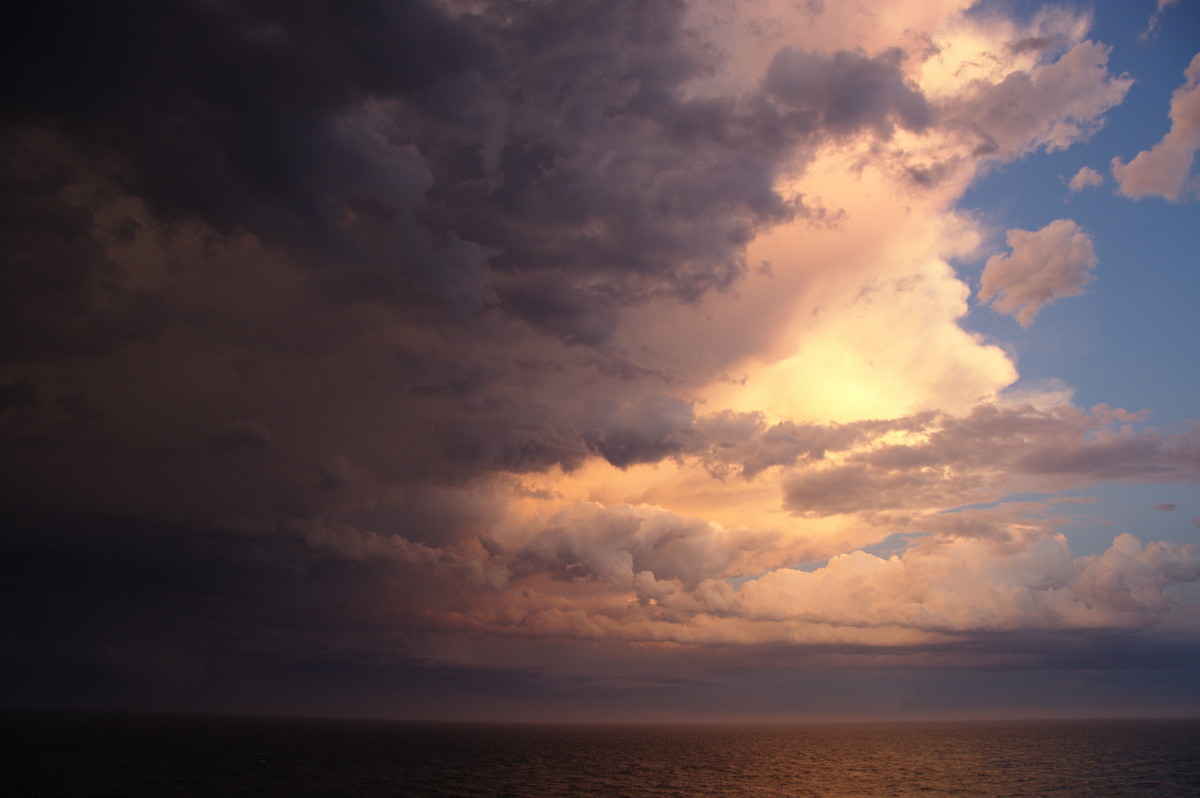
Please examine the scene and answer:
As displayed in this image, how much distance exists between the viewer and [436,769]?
126812 mm

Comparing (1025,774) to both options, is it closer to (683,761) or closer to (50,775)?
(683,761)

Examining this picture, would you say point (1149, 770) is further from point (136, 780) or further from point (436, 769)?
point (136, 780)

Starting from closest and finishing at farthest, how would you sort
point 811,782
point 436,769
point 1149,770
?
point 811,782
point 436,769
point 1149,770

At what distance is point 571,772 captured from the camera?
128375 millimetres

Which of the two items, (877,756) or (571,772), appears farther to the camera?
(877,756)

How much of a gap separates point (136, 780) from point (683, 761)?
113658 millimetres

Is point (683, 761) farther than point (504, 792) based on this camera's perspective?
Yes

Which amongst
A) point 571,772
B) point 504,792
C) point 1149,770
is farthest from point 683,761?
point 1149,770

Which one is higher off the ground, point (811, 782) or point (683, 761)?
point (811, 782)

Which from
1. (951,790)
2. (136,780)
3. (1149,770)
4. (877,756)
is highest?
(136,780)

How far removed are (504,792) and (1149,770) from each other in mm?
133323

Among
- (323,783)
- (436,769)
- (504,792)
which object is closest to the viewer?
(504,792)

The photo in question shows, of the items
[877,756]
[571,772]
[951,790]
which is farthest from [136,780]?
[877,756]

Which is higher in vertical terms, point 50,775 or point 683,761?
point 50,775
